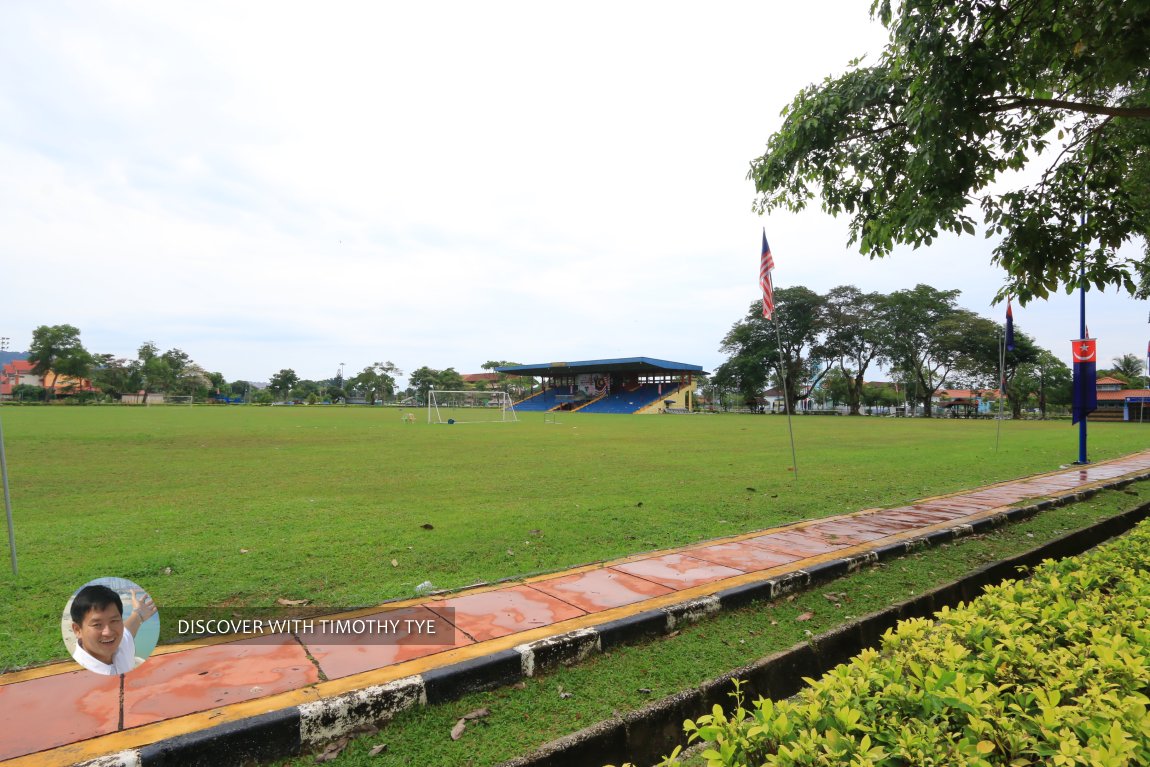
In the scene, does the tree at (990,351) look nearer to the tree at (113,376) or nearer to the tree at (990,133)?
the tree at (990,133)

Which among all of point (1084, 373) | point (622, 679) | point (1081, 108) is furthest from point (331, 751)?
point (1084, 373)

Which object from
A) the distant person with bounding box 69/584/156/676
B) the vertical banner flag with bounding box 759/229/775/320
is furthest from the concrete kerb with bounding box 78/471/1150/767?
the vertical banner flag with bounding box 759/229/775/320

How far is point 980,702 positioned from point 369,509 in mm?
5716

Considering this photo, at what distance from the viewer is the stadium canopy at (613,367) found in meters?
54.6

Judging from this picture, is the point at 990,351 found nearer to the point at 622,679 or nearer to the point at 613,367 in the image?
the point at 613,367

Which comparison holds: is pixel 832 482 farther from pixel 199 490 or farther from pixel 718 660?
pixel 199 490

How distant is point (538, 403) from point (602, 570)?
59902mm

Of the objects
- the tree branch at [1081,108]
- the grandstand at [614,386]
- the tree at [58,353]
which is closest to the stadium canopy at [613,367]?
the grandstand at [614,386]

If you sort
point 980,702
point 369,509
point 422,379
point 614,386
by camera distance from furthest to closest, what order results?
point 422,379 → point 614,386 → point 369,509 → point 980,702

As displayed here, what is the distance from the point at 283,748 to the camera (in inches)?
79.6

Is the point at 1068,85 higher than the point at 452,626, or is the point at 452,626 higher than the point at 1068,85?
the point at 1068,85

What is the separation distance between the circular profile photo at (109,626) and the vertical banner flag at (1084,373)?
43.3 ft

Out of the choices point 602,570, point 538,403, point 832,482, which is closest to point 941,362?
point 538,403

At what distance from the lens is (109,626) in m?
1.78
